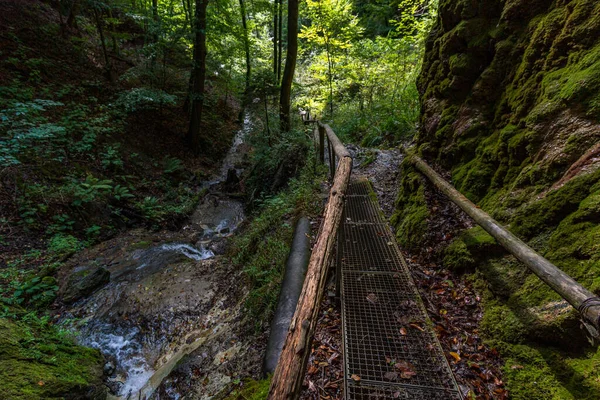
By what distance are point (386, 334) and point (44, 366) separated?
13.1 feet

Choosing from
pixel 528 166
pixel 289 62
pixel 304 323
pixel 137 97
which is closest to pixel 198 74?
pixel 137 97

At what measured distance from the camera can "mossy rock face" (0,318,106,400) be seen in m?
2.96

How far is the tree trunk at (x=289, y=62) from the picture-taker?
10.5m

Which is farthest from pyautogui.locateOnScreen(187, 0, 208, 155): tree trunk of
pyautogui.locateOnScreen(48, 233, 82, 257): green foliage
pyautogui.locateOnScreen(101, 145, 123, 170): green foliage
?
pyautogui.locateOnScreen(48, 233, 82, 257): green foliage

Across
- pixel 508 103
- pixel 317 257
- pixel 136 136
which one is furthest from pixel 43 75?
pixel 508 103

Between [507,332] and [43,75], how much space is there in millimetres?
14196

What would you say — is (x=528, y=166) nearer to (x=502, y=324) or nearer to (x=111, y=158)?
(x=502, y=324)

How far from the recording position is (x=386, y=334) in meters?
3.06

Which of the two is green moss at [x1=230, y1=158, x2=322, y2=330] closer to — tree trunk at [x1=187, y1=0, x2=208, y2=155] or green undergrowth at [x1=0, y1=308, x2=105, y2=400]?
green undergrowth at [x1=0, y1=308, x2=105, y2=400]

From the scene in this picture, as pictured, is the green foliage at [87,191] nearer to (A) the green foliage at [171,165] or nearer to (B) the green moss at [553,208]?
(A) the green foliage at [171,165]

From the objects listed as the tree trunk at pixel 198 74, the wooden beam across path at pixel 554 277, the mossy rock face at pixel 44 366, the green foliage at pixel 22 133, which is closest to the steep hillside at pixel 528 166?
the wooden beam across path at pixel 554 277

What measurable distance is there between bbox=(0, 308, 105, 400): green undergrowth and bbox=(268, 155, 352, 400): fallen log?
3118 mm

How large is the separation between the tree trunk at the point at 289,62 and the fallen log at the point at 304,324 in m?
9.83

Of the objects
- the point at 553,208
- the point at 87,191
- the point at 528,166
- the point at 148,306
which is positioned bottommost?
the point at 148,306
